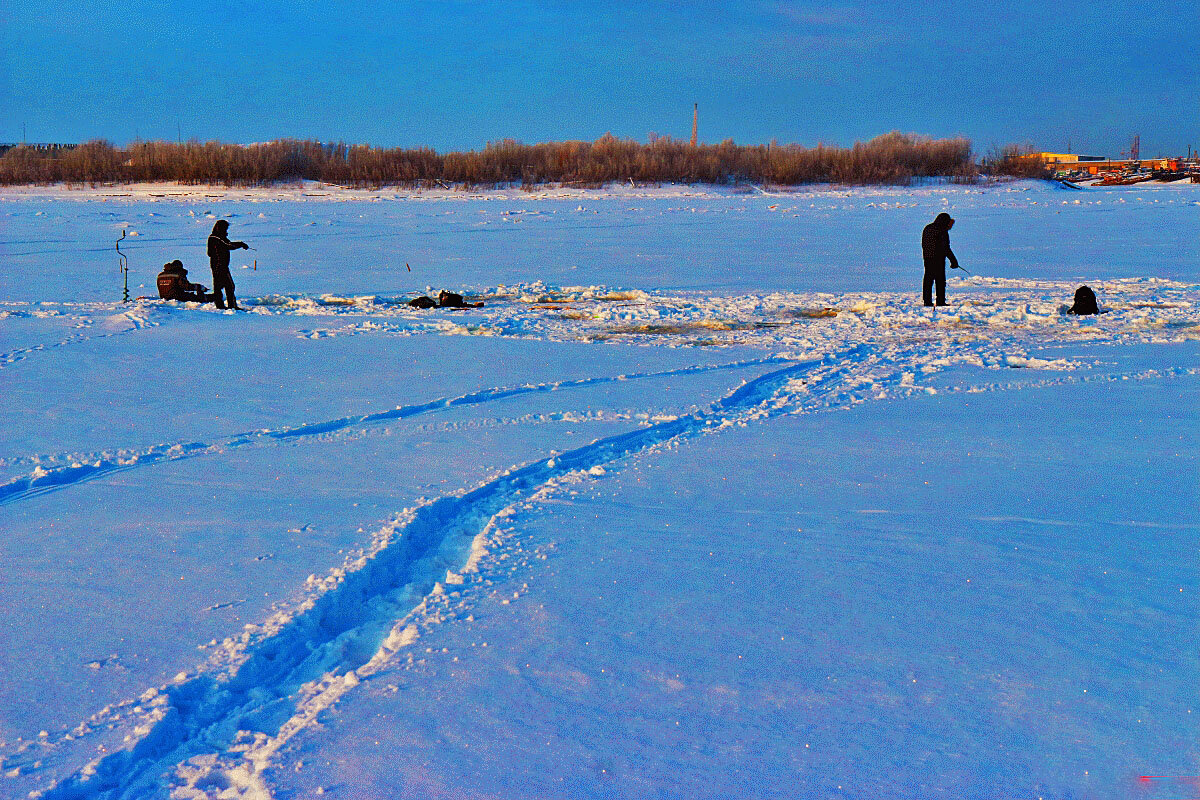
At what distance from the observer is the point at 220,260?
1119 centimetres

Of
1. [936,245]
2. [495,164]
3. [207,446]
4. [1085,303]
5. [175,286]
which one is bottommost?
[207,446]

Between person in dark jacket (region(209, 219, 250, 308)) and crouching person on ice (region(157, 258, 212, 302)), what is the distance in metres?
0.71

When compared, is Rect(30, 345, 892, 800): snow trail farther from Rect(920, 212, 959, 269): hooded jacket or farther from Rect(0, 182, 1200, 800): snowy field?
A: Rect(920, 212, 959, 269): hooded jacket

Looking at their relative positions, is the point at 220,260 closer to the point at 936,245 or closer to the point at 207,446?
the point at 207,446

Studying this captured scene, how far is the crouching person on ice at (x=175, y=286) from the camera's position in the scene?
11.9 meters

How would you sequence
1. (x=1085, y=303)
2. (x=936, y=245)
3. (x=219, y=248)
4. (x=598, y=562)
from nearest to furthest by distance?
(x=598, y=562) → (x=1085, y=303) → (x=219, y=248) → (x=936, y=245)

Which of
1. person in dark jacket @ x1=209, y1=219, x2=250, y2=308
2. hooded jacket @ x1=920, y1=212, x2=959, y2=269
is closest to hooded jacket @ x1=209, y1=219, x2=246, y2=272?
person in dark jacket @ x1=209, y1=219, x2=250, y2=308

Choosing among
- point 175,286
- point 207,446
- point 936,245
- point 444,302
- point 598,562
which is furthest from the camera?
point 175,286

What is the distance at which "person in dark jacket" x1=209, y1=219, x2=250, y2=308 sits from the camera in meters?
11.1

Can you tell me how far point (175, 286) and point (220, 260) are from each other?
1.07 meters

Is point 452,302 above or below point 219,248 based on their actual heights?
below

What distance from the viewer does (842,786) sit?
8.04 feet

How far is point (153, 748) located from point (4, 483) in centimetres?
277

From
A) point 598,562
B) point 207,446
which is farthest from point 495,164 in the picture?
point 598,562
